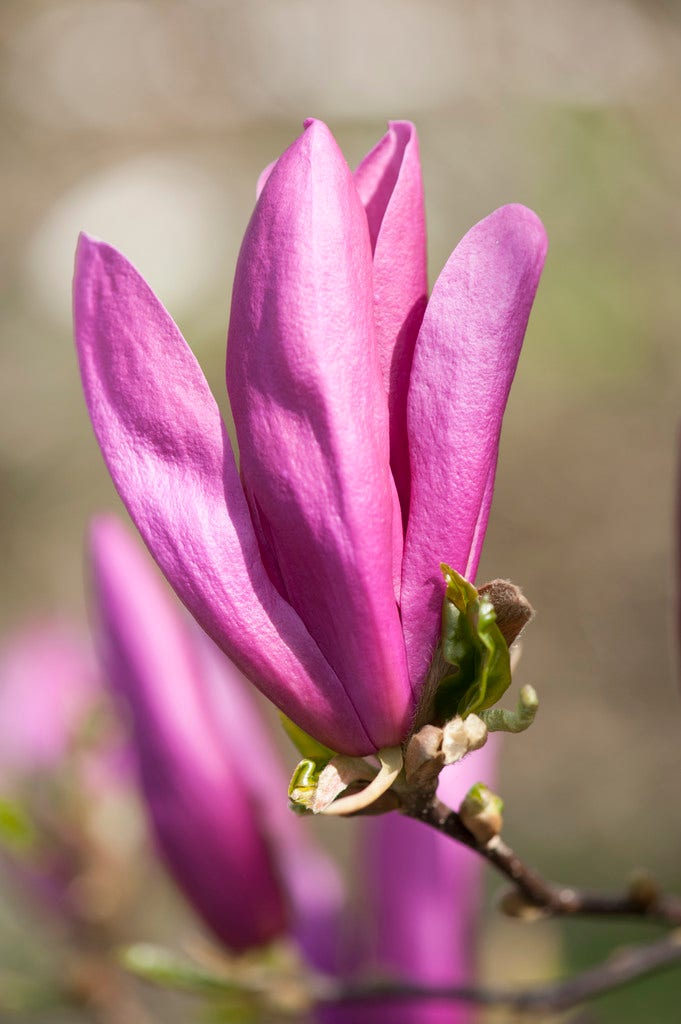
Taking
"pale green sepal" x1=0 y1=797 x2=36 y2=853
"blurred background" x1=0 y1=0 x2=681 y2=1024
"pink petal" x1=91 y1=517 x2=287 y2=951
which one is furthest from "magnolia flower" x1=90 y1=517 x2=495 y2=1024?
"blurred background" x1=0 y1=0 x2=681 y2=1024

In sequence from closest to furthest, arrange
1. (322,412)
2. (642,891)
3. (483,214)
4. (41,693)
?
1. (322,412)
2. (642,891)
3. (41,693)
4. (483,214)

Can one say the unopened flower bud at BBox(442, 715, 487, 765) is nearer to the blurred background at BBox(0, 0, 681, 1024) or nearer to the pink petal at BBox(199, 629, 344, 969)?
the pink petal at BBox(199, 629, 344, 969)

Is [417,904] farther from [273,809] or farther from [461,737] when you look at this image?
[461,737]

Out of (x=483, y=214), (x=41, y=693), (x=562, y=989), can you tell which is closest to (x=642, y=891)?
(x=562, y=989)

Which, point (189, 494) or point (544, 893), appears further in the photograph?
point (544, 893)

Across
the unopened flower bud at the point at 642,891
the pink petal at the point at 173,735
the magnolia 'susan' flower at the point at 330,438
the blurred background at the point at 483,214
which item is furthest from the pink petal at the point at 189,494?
the blurred background at the point at 483,214

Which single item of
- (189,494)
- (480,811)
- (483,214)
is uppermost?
(483,214)
